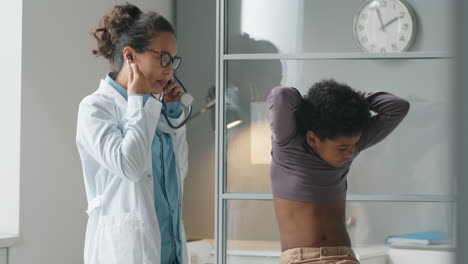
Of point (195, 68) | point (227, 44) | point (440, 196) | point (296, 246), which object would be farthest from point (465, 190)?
point (195, 68)

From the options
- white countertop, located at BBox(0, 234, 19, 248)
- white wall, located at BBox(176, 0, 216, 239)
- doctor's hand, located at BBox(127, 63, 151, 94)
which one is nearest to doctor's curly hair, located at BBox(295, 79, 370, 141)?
doctor's hand, located at BBox(127, 63, 151, 94)

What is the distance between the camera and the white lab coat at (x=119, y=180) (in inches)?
→ 55.8

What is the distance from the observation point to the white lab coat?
4.65 feet

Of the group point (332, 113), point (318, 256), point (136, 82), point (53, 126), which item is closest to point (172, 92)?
point (136, 82)

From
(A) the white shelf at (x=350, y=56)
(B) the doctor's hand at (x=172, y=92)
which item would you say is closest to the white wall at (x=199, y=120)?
(A) the white shelf at (x=350, y=56)

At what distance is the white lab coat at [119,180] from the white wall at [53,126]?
149 centimetres

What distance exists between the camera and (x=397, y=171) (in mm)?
2068

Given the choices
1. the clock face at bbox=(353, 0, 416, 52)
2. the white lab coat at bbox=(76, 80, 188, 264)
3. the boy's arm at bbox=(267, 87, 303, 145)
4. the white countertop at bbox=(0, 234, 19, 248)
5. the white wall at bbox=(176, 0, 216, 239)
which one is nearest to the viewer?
the white lab coat at bbox=(76, 80, 188, 264)

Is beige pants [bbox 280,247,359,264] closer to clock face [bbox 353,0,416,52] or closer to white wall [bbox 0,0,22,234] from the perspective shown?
clock face [bbox 353,0,416,52]

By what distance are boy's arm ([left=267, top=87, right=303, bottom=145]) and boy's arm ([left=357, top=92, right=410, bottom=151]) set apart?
0.23 m

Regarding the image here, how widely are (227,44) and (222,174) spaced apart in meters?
0.44

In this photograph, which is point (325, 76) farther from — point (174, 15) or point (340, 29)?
point (174, 15)

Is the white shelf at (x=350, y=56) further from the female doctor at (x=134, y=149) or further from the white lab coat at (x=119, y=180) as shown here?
the white lab coat at (x=119, y=180)

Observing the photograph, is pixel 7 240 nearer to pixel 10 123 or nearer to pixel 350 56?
pixel 10 123
